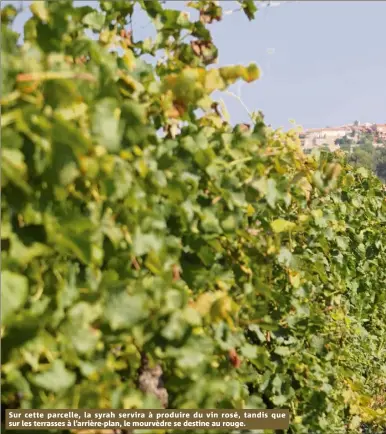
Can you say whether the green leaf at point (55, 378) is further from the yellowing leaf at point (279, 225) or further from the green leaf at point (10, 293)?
the yellowing leaf at point (279, 225)

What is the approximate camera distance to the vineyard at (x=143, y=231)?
1.59 metres

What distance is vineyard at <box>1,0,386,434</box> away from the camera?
1.59m

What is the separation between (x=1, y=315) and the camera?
1514 mm

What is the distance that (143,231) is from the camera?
194cm

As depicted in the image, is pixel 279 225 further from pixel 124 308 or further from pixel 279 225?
pixel 124 308

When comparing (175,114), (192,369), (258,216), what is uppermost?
(175,114)

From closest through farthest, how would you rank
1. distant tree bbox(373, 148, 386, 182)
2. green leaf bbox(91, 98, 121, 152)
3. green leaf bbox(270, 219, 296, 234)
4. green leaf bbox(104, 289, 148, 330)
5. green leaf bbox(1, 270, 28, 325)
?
green leaf bbox(1, 270, 28, 325) < green leaf bbox(91, 98, 121, 152) < green leaf bbox(104, 289, 148, 330) < green leaf bbox(270, 219, 296, 234) < distant tree bbox(373, 148, 386, 182)

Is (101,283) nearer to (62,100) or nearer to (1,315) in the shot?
(1,315)

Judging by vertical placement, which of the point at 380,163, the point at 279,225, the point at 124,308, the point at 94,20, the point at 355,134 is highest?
the point at 355,134

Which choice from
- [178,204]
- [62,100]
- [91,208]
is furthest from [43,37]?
[178,204]

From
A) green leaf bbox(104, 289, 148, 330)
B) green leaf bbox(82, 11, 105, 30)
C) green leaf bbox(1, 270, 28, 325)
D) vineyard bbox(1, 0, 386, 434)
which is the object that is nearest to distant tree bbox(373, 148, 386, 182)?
vineyard bbox(1, 0, 386, 434)

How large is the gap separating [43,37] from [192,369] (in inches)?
47.4

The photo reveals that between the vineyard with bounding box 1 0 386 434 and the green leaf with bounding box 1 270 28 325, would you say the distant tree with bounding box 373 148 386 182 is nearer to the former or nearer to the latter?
the vineyard with bounding box 1 0 386 434

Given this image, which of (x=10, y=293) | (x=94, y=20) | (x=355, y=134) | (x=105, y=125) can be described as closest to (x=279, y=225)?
(x=94, y=20)
